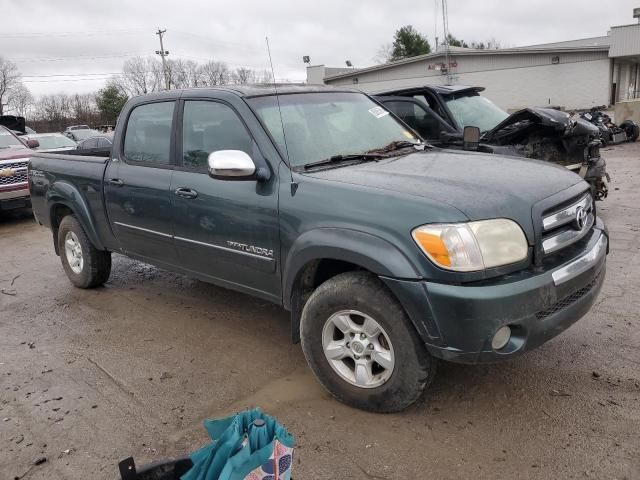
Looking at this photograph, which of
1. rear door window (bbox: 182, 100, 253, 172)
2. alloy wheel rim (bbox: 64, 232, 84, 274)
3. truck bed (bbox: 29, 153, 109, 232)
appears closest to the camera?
rear door window (bbox: 182, 100, 253, 172)

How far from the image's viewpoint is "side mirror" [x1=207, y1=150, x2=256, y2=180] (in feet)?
11.2

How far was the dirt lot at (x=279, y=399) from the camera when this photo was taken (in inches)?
109

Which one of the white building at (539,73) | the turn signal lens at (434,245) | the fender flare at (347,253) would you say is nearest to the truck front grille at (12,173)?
the fender flare at (347,253)

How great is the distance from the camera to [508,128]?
271 inches

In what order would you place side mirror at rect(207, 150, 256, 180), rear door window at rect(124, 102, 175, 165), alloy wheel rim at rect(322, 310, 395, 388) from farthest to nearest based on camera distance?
rear door window at rect(124, 102, 175, 165) → side mirror at rect(207, 150, 256, 180) → alloy wheel rim at rect(322, 310, 395, 388)

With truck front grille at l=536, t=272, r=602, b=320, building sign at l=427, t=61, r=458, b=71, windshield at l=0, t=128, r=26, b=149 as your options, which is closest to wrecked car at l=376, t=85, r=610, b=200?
truck front grille at l=536, t=272, r=602, b=320

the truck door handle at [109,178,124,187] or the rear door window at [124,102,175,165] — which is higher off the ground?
the rear door window at [124,102,175,165]

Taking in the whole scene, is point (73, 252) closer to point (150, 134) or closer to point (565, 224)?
point (150, 134)

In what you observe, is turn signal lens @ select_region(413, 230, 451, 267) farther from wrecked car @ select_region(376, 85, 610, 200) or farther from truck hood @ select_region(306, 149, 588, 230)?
wrecked car @ select_region(376, 85, 610, 200)

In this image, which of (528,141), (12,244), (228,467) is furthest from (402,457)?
(12,244)

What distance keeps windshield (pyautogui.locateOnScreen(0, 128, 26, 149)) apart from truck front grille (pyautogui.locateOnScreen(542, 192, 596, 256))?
434 inches

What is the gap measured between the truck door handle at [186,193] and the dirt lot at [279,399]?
116 centimetres

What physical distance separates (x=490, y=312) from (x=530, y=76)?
1572 inches

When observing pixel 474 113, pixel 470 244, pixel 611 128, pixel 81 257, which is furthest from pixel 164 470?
pixel 611 128
